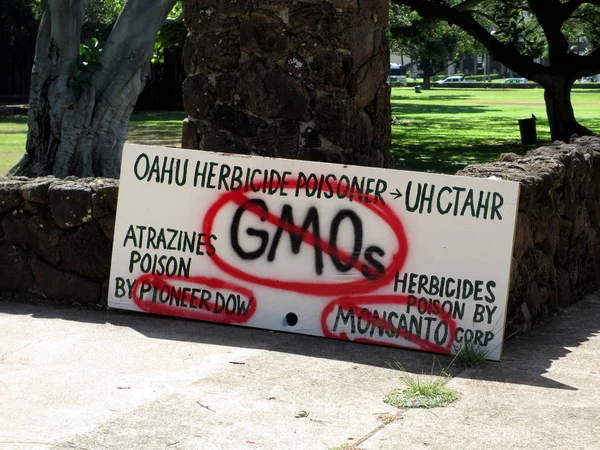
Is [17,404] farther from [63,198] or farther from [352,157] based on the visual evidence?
[352,157]

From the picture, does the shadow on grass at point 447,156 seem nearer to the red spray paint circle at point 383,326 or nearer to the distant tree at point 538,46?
the distant tree at point 538,46

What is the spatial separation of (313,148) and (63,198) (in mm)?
2266

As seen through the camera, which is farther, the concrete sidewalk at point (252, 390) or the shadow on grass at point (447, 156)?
the shadow on grass at point (447, 156)

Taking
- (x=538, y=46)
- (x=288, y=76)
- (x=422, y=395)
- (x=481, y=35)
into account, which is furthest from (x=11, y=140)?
(x=422, y=395)

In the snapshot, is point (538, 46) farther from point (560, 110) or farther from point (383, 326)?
point (383, 326)

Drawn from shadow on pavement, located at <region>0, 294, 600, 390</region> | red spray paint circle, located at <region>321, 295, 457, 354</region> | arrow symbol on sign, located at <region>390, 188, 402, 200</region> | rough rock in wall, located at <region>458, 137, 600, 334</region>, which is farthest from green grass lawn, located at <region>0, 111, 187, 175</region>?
arrow symbol on sign, located at <region>390, 188, 402, 200</region>

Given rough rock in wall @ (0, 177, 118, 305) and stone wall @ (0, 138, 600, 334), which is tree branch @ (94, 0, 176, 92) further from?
rough rock in wall @ (0, 177, 118, 305)

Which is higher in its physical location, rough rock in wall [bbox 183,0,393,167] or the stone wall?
rough rock in wall [bbox 183,0,393,167]

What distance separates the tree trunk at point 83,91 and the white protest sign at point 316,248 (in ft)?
18.6

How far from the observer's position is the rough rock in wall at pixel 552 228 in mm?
6363

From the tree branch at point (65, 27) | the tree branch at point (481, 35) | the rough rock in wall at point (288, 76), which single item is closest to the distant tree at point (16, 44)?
the tree branch at point (481, 35)

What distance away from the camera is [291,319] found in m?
6.25

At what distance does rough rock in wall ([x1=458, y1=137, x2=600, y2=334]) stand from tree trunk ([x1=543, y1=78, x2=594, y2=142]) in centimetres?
1439

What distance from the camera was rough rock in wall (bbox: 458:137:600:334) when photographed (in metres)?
6.36
